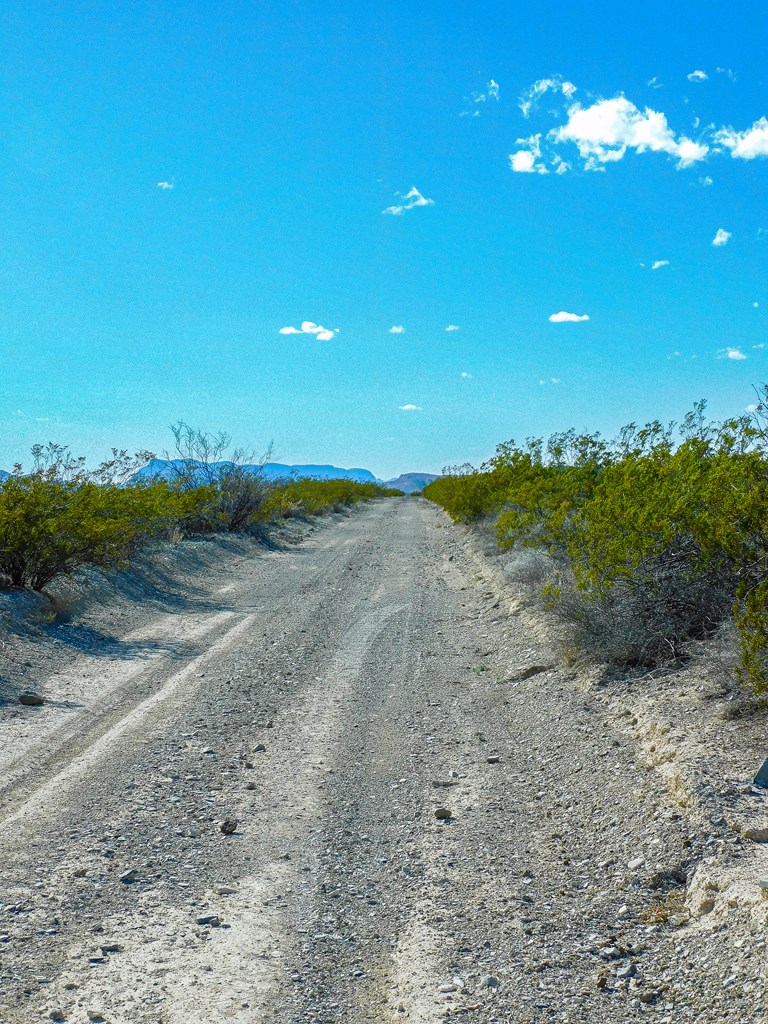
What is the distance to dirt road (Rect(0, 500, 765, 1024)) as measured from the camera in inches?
142

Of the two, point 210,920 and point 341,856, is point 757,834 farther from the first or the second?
point 210,920

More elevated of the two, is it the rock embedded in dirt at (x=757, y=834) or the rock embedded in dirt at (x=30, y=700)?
the rock embedded in dirt at (x=757, y=834)

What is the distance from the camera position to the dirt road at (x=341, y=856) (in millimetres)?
3607

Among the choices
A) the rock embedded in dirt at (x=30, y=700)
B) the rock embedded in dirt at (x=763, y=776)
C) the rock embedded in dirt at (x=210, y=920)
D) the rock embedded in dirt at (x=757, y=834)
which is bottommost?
the rock embedded in dirt at (x=210, y=920)

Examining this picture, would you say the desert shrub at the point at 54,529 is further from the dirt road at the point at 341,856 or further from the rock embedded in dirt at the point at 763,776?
the rock embedded in dirt at the point at 763,776

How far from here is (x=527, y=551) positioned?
15.0m

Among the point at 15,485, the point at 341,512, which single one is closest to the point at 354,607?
the point at 15,485

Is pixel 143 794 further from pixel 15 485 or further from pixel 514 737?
pixel 15 485

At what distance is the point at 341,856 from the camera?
5.03 metres

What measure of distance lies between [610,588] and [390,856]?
13.8ft

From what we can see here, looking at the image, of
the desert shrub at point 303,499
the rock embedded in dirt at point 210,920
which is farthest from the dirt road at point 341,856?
the desert shrub at point 303,499

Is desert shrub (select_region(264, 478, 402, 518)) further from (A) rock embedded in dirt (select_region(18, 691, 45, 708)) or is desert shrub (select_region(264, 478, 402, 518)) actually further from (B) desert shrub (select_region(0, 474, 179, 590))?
(A) rock embedded in dirt (select_region(18, 691, 45, 708))

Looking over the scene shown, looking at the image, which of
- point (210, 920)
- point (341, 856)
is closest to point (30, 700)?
point (341, 856)

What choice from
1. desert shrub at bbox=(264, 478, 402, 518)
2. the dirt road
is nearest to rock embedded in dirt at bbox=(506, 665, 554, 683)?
the dirt road
